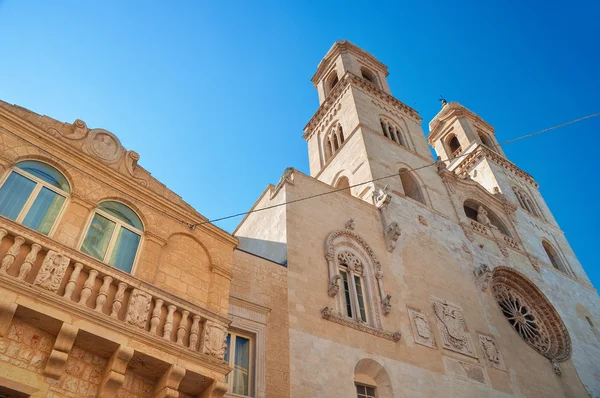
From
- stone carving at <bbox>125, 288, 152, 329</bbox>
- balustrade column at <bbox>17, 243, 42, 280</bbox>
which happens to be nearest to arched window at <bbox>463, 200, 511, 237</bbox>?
stone carving at <bbox>125, 288, 152, 329</bbox>

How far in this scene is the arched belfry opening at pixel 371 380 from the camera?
11.6 metres

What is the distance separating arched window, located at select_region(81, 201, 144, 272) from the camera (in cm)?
770

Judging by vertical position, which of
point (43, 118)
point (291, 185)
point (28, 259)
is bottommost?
point (28, 259)

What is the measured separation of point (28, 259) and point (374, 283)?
9.86 m

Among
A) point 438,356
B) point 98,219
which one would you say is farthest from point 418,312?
point 98,219

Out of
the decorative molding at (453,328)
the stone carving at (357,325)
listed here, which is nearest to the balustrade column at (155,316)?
the stone carving at (357,325)

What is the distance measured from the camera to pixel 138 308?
23.6ft

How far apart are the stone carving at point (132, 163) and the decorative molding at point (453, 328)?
9.85 metres

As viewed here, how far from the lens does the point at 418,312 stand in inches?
563

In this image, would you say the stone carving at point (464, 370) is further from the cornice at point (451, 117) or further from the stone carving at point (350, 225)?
the cornice at point (451, 117)

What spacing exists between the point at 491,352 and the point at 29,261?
13.7 m

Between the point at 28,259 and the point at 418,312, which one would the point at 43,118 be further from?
the point at 418,312

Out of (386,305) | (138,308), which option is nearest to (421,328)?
(386,305)

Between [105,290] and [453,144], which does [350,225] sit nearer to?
[105,290]
